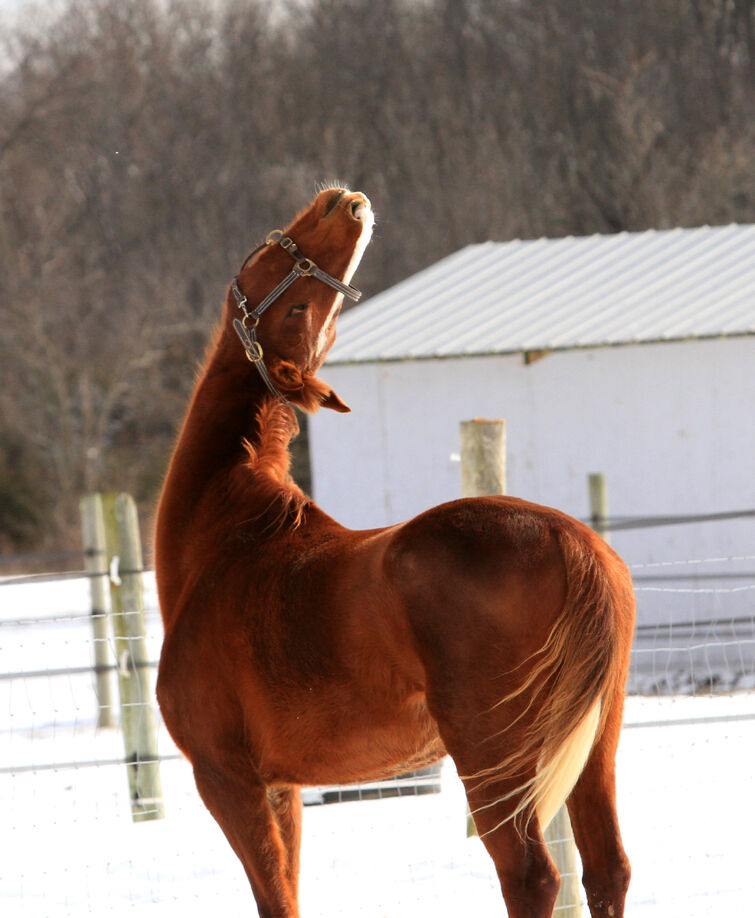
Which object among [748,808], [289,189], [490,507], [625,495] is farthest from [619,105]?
[490,507]

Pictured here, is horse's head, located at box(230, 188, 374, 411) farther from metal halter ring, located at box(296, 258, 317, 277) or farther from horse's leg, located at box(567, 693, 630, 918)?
horse's leg, located at box(567, 693, 630, 918)

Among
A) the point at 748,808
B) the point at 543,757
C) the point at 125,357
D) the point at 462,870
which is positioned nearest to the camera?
the point at 543,757

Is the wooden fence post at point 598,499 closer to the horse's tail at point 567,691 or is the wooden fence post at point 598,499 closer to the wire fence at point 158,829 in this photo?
the wire fence at point 158,829

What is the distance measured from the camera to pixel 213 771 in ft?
7.36

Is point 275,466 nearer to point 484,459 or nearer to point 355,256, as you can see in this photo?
point 355,256

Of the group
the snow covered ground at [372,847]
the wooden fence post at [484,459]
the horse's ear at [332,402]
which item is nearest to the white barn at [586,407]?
the snow covered ground at [372,847]

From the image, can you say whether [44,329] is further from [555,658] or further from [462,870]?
[555,658]

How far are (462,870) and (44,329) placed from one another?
22.6m

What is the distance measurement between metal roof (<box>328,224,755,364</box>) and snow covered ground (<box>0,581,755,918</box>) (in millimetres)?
4082

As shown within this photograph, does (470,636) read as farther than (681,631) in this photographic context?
No

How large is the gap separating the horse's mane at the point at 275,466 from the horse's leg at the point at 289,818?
542 millimetres

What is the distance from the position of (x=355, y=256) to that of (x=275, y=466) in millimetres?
498

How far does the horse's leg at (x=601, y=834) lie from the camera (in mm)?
2131

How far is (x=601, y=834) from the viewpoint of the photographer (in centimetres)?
213
